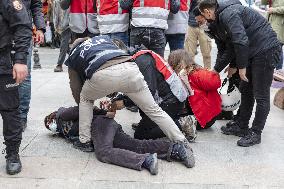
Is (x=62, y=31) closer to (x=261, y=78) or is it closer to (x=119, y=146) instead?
(x=119, y=146)

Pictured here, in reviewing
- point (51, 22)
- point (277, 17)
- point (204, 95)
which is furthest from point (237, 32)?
point (51, 22)

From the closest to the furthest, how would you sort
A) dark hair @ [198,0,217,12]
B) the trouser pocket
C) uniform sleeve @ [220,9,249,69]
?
the trouser pocket, uniform sleeve @ [220,9,249,69], dark hair @ [198,0,217,12]

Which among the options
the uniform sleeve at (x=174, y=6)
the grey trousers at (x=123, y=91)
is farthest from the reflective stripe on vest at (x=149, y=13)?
the grey trousers at (x=123, y=91)

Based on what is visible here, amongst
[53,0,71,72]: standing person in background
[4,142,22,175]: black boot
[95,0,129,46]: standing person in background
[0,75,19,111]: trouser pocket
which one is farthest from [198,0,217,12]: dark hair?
[53,0,71,72]: standing person in background

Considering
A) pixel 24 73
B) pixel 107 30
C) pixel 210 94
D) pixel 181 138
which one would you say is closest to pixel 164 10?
pixel 107 30

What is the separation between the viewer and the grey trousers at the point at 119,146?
4075 mm

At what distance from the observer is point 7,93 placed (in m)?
3.77

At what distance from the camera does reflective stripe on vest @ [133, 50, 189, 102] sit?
4520 mm

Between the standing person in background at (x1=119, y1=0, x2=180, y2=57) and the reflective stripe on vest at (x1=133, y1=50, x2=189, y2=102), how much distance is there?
1030 millimetres

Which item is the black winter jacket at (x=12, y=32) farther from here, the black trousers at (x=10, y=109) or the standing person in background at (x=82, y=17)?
the standing person in background at (x=82, y=17)

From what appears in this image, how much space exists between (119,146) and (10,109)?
1064 mm

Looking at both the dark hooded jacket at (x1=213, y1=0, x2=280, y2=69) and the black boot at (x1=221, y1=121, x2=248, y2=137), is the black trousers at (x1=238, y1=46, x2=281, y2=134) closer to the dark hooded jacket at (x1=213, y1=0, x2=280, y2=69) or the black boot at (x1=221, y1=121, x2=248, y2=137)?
the dark hooded jacket at (x1=213, y1=0, x2=280, y2=69)

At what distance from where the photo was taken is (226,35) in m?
4.64

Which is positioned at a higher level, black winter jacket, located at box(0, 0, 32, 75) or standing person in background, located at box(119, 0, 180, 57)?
black winter jacket, located at box(0, 0, 32, 75)
